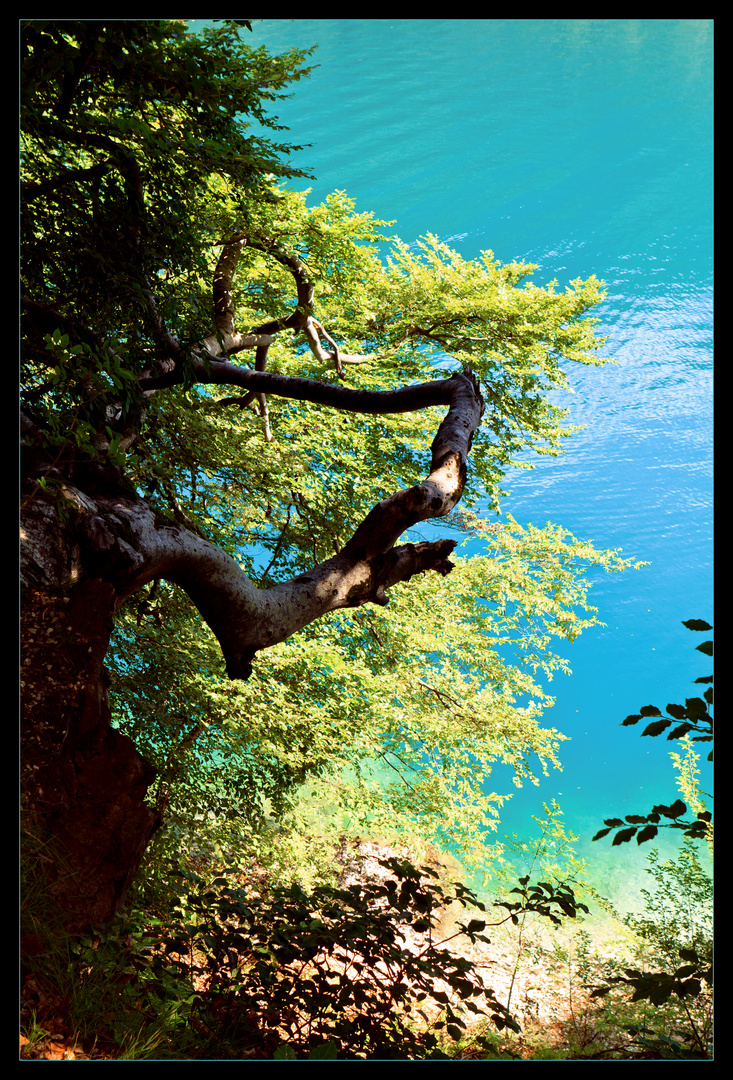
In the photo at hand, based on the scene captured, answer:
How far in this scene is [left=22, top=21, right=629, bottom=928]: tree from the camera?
1.72m

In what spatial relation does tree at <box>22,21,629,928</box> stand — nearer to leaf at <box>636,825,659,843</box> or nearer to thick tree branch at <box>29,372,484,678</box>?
thick tree branch at <box>29,372,484,678</box>

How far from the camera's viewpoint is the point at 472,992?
4.47ft

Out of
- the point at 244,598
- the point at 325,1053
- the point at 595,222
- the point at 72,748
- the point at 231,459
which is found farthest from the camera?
the point at 595,222

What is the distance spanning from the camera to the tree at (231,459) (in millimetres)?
1725

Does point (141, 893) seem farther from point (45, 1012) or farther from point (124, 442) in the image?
point (124, 442)

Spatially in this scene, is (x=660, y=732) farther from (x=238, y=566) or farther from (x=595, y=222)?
(x=595, y=222)

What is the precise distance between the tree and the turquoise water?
785 mm

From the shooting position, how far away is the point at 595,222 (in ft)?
49.7

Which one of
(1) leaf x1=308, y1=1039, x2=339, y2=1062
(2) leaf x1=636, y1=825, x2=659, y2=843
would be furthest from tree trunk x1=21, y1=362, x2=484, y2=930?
(2) leaf x1=636, y1=825, x2=659, y2=843

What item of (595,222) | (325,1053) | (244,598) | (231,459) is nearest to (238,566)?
(244,598)

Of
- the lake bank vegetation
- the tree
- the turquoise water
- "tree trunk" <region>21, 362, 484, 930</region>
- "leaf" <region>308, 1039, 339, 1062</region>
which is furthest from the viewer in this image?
the turquoise water

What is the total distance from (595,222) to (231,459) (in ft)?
46.4
